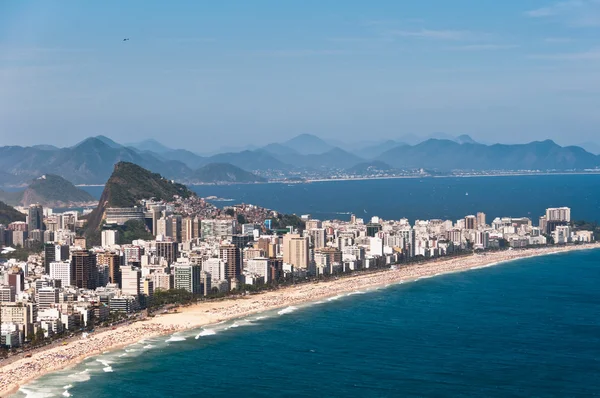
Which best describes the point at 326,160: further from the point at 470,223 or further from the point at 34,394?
the point at 34,394

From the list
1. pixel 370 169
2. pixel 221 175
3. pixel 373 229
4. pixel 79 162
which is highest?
pixel 79 162

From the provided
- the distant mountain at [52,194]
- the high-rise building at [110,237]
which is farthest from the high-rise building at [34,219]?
the distant mountain at [52,194]

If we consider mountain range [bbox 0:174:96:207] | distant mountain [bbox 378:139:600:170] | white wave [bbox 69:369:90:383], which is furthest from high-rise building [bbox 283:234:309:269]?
distant mountain [bbox 378:139:600:170]

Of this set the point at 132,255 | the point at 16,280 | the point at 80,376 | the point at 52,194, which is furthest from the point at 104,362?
the point at 52,194

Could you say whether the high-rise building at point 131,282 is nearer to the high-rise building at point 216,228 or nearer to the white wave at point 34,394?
the white wave at point 34,394

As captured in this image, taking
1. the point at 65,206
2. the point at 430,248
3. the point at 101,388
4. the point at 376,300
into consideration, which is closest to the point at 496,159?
the point at 65,206

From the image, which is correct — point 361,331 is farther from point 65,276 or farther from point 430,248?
point 430,248

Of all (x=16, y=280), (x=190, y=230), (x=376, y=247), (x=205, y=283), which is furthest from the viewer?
(x=190, y=230)
